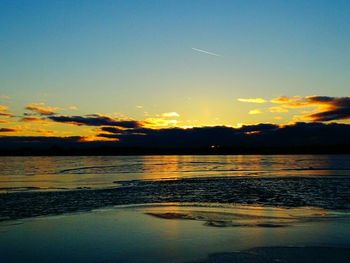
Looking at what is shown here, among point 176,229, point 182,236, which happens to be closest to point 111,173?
point 176,229

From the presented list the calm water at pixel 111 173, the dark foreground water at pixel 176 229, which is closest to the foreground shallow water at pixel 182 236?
the dark foreground water at pixel 176 229

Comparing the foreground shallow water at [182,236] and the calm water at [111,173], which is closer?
the foreground shallow water at [182,236]

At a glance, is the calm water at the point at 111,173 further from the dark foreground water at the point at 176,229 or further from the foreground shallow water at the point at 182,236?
the foreground shallow water at the point at 182,236

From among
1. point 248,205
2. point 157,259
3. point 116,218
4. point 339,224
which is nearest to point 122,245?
point 157,259

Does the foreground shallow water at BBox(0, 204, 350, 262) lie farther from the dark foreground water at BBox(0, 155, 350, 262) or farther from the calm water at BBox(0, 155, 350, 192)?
the calm water at BBox(0, 155, 350, 192)

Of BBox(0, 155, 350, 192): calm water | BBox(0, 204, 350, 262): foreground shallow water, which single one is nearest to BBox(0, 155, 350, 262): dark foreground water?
BBox(0, 204, 350, 262): foreground shallow water

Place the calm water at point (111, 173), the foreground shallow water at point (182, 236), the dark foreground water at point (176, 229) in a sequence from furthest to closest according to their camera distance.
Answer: the calm water at point (111, 173), the dark foreground water at point (176, 229), the foreground shallow water at point (182, 236)

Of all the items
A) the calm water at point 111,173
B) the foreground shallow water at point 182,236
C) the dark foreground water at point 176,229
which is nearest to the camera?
the foreground shallow water at point 182,236

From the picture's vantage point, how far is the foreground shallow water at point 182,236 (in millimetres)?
11117

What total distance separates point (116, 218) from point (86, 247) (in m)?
5.54

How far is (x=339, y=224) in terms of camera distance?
51.2ft

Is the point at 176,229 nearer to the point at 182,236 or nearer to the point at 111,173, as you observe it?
the point at 182,236

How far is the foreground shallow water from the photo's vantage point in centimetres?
1112

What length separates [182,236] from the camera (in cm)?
1363
